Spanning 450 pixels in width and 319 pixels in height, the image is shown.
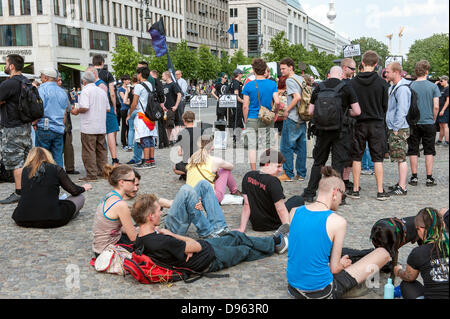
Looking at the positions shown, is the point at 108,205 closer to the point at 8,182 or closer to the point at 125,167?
the point at 125,167

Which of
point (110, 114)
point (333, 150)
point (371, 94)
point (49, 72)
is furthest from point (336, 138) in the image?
point (110, 114)

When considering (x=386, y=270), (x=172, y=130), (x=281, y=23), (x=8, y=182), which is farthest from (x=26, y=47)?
(x=281, y=23)

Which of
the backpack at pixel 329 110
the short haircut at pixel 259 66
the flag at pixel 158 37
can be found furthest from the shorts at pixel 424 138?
the flag at pixel 158 37

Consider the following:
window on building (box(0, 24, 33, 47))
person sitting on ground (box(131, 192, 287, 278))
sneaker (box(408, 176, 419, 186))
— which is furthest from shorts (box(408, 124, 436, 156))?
window on building (box(0, 24, 33, 47))

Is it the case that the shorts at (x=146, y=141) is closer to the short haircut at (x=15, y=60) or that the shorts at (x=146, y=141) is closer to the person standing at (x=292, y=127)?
the person standing at (x=292, y=127)

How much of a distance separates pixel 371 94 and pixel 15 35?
171ft

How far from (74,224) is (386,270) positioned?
13.2 ft

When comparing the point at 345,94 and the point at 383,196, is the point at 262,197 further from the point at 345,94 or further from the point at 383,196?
the point at 383,196

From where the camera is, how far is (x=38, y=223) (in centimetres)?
646

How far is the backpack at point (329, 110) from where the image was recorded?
7.32 meters

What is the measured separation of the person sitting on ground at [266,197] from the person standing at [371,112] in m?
2.20

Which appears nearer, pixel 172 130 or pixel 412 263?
pixel 412 263

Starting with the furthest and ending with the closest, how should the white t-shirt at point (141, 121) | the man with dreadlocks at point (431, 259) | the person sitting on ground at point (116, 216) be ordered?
1. the white t-shirt at point (141, 121)
2. the person sitting on ground at point (116, 216)
3. the man with dreadlocks at point (431, 259)

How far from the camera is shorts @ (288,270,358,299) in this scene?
13.3ft
